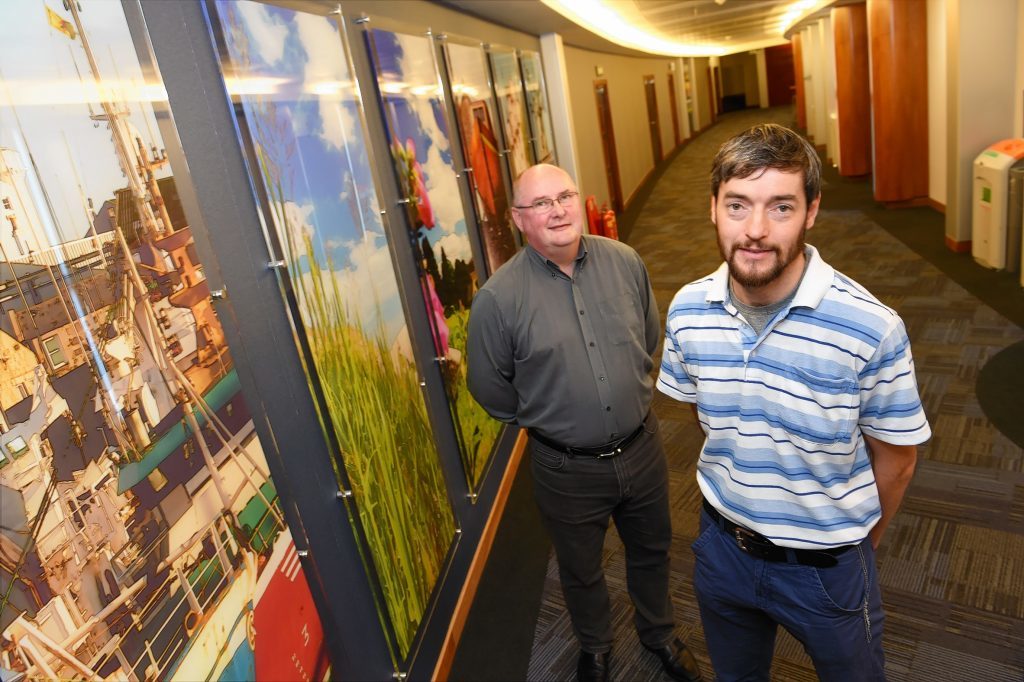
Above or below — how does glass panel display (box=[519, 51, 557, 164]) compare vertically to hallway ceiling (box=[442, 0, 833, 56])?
below

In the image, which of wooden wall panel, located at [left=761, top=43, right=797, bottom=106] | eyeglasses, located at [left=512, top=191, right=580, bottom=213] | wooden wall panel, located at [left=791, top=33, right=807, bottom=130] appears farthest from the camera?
wooden wall panel, located at [left=761, top=43, right=797, bottom=106]

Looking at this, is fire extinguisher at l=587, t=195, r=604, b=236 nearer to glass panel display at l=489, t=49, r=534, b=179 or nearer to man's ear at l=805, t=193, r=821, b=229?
glass panel display at l=489, t=49, r=534, b=179

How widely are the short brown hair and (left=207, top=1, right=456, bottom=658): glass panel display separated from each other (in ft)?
3.63

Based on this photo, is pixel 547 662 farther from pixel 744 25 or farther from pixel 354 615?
pixel 744 25

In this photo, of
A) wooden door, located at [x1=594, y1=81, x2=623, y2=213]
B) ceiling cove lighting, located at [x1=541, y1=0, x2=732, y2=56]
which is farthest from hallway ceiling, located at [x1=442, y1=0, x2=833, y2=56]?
wooden door, located at [x1=594, y1=81, x2=623, y2=213]

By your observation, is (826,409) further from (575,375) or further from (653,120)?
(653,120)

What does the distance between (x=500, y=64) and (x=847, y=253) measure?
13.1ft

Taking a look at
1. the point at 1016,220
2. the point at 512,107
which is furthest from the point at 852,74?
the point at 512,107

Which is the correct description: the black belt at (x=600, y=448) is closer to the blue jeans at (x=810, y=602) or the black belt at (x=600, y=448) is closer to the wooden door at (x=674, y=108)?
the blue jeans at (x=810, y=602)

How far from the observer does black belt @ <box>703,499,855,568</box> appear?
4.75 ft

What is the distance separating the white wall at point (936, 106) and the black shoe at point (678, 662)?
284 inches

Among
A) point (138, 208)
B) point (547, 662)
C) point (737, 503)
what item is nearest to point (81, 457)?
point (138, 208)

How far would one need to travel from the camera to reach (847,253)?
22.3 feet

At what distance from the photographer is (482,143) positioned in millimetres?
4270
